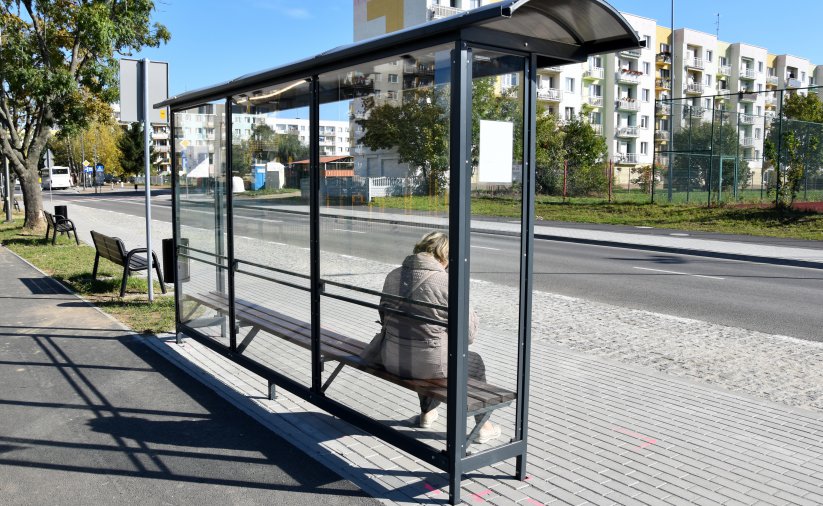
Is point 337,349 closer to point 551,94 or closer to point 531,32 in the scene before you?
point 531,32

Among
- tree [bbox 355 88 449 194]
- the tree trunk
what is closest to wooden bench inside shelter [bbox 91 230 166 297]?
tree [bbox 355 88 449 194]

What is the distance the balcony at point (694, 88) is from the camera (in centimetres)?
7594

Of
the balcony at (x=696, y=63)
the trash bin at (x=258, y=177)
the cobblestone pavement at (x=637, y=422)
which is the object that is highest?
the balcony at (x=696, y=63)

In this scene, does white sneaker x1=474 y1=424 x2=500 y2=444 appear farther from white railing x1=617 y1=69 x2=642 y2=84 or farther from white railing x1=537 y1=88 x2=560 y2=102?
white railing x1=617 y1=69 x2=642 y2=84

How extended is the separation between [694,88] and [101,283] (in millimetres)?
77108

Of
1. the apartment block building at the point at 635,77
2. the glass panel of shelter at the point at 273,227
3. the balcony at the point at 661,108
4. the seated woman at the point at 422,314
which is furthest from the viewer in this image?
the apartment block building at the point at 635,77

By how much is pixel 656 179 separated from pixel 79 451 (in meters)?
28.5

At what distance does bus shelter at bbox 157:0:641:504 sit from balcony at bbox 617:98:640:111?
64.7 meters

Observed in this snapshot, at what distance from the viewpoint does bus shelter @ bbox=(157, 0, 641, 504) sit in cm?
366

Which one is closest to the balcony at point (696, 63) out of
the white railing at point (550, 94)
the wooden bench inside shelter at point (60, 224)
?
the white railing at point (550, 94)

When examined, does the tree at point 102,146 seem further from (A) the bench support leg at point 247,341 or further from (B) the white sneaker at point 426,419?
(B) the white sneaker at point 426,419

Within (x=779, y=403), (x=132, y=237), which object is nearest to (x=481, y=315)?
(x=779, y=403)

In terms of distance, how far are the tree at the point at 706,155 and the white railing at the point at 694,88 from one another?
5119 cm

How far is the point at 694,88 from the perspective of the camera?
76.8 metres
